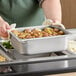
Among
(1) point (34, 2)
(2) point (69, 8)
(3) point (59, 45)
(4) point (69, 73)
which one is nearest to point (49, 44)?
(3) point (59, 45)

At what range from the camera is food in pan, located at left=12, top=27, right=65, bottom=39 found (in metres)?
1.22

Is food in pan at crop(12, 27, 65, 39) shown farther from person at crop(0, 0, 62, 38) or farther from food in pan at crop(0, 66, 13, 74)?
person at crop(0, 0, 62, 38)

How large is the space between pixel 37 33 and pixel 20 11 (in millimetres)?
702

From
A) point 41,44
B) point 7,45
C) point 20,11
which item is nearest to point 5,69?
point 41,44

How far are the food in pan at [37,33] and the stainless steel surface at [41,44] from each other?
0.04 meters

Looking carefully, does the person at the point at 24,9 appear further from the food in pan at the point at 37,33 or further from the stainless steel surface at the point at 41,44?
the stainless steel surface at the point at 41,44

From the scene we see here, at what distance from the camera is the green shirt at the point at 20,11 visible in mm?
1909

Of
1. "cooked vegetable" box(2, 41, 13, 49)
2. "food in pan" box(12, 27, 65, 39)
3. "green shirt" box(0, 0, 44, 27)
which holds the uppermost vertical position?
"green shirt" box(0, 0, 44, 27)

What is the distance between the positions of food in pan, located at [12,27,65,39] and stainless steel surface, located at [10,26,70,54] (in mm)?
39

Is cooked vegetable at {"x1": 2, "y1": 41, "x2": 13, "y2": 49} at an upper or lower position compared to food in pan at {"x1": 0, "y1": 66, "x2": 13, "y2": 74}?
upper

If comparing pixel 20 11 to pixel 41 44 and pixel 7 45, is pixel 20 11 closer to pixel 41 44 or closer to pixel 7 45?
pixel 7 45

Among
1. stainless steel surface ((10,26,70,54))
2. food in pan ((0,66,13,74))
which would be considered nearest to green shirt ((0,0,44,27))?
stainless steel surface ((10,26,70,54))

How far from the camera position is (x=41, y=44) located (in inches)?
46.9

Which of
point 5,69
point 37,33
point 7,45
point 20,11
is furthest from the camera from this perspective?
point 20,11
